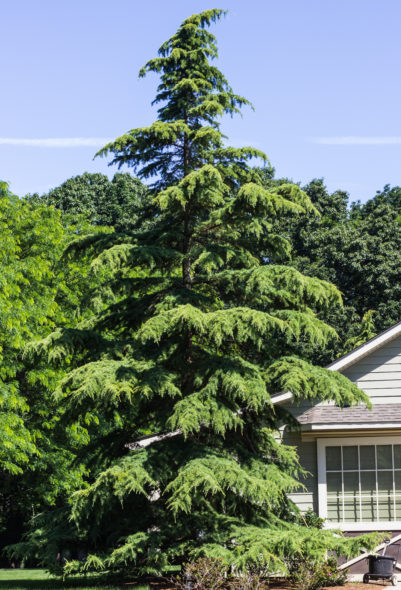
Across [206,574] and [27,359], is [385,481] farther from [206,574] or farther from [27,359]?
[27,359]

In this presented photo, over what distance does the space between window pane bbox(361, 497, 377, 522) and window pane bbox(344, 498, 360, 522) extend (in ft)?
0.45

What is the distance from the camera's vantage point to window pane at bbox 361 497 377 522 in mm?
15812

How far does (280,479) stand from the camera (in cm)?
1199

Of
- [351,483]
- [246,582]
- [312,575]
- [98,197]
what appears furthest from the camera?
[98,197]

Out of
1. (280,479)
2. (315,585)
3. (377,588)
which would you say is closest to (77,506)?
(280,479)

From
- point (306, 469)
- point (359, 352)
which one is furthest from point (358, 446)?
point (359, 352)

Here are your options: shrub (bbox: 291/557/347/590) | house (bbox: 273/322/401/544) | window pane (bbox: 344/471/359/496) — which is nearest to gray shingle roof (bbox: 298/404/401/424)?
house (bbox: 273/322/401/544)

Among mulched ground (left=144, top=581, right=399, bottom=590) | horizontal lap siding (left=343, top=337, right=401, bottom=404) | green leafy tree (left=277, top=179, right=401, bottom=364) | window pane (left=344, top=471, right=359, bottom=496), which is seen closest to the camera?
mulched ground (left=144, top=581, right=399, bottom=590)

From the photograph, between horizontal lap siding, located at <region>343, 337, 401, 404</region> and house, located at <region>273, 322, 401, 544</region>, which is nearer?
house, located at <region>273, 322, 401, 544</region>

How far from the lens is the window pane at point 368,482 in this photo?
15.9 meters

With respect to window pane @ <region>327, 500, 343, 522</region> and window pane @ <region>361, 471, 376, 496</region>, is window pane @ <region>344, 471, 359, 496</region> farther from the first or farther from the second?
window pane @ <region>327, 500, 343, 522</region>

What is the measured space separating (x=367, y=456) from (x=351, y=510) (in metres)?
1.23

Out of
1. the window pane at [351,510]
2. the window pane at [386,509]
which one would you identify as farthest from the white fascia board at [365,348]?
the window pane at [386,509]

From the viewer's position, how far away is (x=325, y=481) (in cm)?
1574
